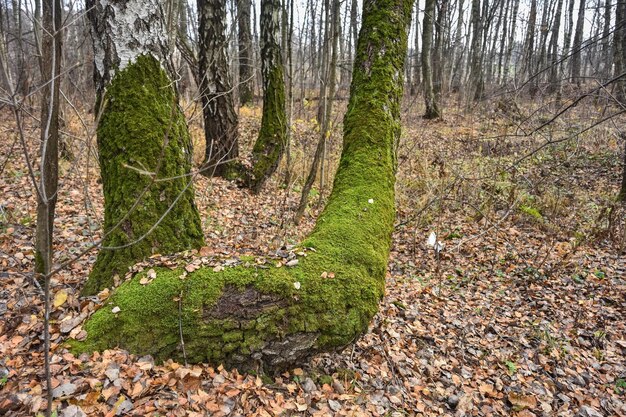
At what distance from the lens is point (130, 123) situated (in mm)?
2736

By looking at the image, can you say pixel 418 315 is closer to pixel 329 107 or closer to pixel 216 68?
pixel 329 107

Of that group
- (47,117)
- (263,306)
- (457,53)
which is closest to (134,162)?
(47,117)

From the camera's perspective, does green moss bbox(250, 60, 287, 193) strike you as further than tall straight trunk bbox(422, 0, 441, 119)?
No

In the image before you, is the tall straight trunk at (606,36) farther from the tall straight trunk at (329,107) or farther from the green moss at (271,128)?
the green moss at (271,128)

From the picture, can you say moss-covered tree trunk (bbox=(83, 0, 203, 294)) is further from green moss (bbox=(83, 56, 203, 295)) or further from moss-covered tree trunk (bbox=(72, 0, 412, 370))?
moss-covered tree trunk (bbox=(72, 0, 412, 370))

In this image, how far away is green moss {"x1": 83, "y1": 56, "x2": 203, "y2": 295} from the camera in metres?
2.74

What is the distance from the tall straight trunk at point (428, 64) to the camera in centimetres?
1209

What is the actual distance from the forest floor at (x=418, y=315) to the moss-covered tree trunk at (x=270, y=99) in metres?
0.52

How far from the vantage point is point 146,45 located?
278 cm

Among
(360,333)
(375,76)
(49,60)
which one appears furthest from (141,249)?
(375,76)

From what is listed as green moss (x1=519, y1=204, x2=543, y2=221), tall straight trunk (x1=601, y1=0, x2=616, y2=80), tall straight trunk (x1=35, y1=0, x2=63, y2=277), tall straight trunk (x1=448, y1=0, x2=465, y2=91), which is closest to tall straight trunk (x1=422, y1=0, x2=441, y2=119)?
tall straight trunk (x1=448, y1=0, x2=465, y2=91)

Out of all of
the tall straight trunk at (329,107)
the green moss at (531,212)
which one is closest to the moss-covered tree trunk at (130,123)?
the tall straight trunk at (329,107)

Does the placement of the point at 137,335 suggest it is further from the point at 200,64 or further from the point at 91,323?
the point at 200,64

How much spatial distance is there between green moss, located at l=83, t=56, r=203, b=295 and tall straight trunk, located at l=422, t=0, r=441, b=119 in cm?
1039
